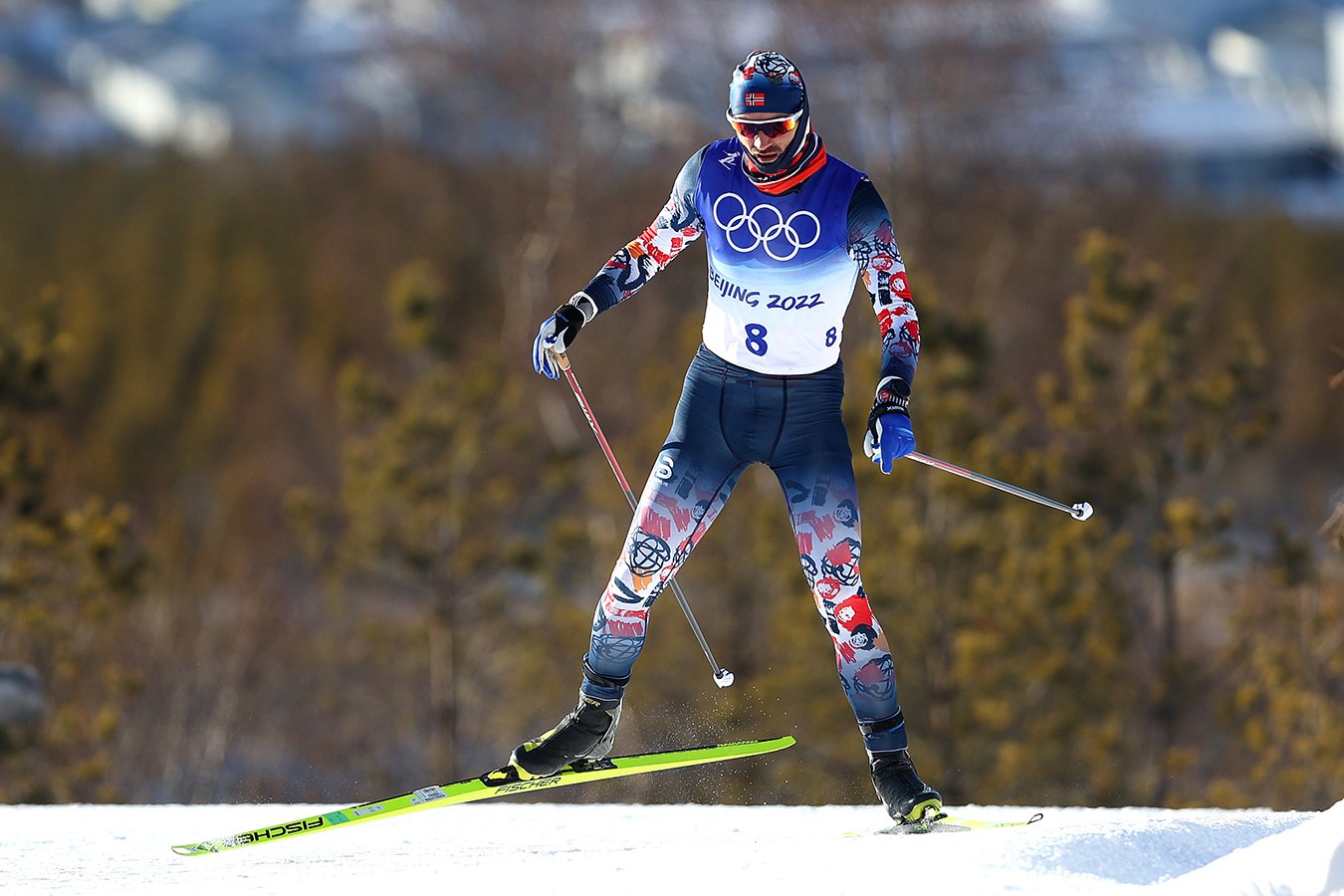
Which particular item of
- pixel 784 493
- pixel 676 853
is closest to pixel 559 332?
pixel 784 493

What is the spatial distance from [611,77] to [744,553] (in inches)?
391

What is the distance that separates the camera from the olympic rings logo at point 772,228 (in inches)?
176

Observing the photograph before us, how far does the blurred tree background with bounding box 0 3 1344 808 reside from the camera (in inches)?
695

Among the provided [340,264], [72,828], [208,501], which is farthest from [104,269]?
[72,828]

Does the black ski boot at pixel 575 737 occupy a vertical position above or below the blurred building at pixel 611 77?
below

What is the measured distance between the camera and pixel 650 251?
4891 mm

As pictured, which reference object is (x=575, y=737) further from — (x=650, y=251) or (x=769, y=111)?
(x=769, y=111)

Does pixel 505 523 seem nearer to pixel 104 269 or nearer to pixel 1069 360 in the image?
pixel 1069 360

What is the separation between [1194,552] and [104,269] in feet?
107

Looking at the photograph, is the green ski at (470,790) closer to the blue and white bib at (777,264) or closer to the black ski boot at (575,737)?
the black ski boot at (575,737)

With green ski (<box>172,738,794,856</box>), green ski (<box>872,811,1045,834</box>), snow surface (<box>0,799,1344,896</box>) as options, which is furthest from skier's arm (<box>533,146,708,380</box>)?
green ski (<box>872,811,1045,834</box>)

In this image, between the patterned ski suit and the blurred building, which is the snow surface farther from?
the blurred building

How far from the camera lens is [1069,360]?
1902cm

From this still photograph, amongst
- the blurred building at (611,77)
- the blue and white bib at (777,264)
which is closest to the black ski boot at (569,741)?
the blue and white bib at (777,264)
